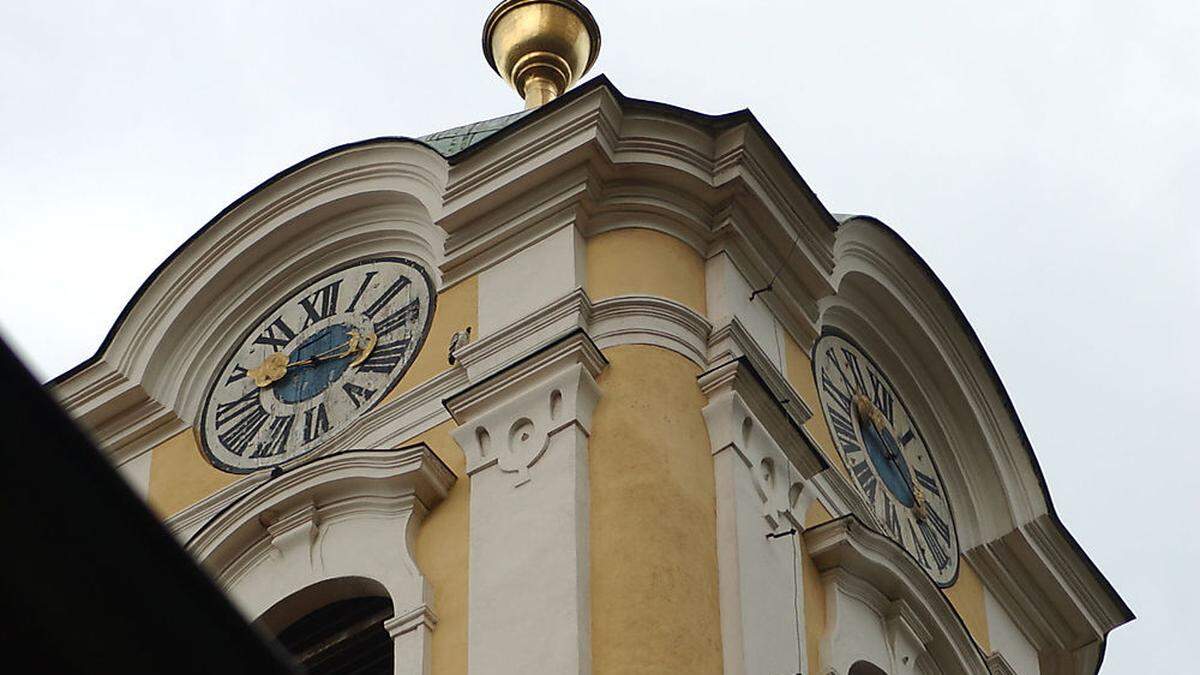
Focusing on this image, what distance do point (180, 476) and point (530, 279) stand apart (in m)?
1.88

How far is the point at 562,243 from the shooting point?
11461 mm

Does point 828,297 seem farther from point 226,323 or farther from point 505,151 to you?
point 226,323

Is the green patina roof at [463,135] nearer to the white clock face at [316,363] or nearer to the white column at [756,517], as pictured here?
the white clock face at [316,363]

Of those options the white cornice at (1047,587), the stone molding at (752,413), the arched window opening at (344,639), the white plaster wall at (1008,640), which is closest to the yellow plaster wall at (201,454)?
the arched window opening at (344,639)

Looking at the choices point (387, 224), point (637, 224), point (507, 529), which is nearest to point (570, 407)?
point (507, 529)

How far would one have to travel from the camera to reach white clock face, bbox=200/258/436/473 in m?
11.7

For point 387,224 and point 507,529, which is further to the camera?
point 387,224

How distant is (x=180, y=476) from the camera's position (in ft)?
39.4

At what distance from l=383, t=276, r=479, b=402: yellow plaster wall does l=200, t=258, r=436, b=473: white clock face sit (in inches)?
2.3

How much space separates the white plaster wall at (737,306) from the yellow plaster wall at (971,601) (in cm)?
150

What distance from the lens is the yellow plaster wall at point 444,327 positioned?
11.5m

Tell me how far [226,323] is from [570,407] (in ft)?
8.26

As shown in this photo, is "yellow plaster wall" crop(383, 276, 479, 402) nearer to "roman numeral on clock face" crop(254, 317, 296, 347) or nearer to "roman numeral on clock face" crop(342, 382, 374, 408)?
"roman numeral on clock face" crop(342, 382, 374, 408)

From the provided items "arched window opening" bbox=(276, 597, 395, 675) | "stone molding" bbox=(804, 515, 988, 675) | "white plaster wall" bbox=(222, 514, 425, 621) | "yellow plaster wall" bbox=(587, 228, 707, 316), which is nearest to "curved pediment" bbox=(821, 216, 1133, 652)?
"stone molding" bbox=(804, 515, 988, 675)
